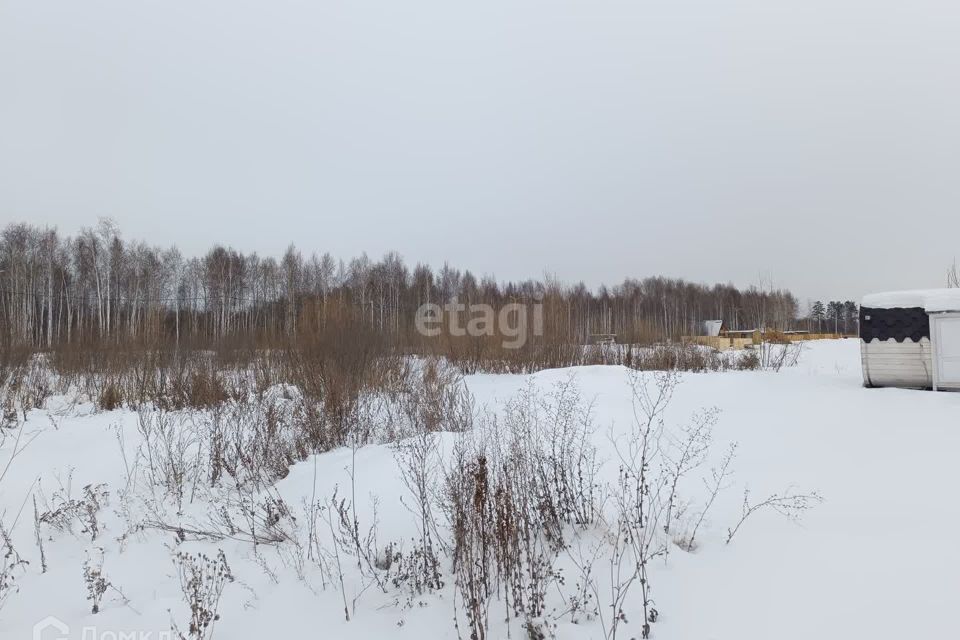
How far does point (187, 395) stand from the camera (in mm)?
8742

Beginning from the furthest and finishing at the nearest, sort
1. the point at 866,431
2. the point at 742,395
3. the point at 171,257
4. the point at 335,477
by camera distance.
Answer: the point at 171,257
the point at 742,395
the point at 866,431
the point at 335,477

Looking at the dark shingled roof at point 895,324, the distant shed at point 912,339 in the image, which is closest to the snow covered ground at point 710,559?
the distant shed at point 912,339

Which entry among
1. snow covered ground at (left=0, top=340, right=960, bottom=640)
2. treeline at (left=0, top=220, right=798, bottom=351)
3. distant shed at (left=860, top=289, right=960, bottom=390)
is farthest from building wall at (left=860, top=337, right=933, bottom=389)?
treeline at (left=0, top=220, right=798, bottom=351)

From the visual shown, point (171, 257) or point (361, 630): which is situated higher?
point (171, 257)

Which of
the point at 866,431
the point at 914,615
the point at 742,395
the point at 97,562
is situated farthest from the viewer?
the point at 742,395

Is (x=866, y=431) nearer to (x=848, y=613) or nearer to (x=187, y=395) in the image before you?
(x=848, y=613)

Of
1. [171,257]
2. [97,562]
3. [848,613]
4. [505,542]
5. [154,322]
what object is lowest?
[97,562]

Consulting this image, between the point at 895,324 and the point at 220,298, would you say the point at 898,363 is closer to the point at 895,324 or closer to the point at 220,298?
the point at 895,324

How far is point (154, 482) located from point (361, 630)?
3823 mm

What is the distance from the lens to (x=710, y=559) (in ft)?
10.0

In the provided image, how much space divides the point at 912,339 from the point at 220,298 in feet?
121

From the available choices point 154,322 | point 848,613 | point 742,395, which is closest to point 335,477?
point 848,613

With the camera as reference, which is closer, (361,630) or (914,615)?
(914,615)

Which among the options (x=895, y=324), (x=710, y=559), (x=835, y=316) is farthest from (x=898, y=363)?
(x=835, y=316)
